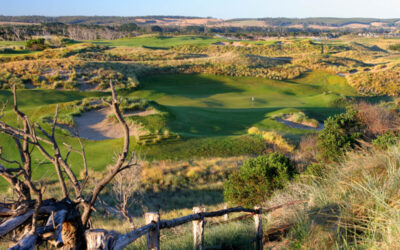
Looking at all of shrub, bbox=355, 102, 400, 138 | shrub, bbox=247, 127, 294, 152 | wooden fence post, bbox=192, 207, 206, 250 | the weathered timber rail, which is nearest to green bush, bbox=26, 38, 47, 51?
shrub, bbox=247, 127, 294, 152

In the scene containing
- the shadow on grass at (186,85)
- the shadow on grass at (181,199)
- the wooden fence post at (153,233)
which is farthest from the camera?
the shadow on grass at (186,85)

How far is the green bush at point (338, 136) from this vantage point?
35.4 feet

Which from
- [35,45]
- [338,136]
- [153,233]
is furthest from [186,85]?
[153,233]

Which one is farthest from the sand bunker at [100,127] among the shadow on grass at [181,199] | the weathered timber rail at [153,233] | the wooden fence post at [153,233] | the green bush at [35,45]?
the green bush at [35,45]

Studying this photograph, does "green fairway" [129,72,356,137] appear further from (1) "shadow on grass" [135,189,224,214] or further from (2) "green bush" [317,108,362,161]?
(2) "green bush" [317,108,362,161]

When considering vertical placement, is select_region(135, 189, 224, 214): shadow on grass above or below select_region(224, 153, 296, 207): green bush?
below

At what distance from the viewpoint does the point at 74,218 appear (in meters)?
2.58

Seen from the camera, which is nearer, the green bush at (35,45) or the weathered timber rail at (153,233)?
the weathered timber rail at (153,233)

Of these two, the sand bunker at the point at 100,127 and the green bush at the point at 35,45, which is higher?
the green bush at the point at 35,45

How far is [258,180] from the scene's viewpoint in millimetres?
8750

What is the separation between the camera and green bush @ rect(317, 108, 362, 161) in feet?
35.4

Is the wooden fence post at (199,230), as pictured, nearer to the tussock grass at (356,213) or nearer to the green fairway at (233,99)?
the tussock grass at (356,213)

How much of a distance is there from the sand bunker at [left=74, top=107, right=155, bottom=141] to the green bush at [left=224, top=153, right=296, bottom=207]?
846 cm

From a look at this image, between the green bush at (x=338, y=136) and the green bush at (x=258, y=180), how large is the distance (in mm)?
2237
